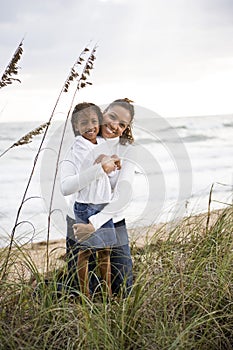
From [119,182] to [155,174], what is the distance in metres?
8.27

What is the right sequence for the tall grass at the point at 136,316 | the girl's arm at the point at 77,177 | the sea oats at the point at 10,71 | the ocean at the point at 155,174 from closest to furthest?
1. the tall grass at the point at 136,316
2. the sea oats at the point at 10,71
3. the girl's arm at the point at 77,177
4. the ocean at the point at 155,174

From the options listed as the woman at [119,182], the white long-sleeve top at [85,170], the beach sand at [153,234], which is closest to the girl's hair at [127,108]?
the woman at [119,182]

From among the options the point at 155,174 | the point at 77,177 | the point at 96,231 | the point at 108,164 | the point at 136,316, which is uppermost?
the point at 155,174

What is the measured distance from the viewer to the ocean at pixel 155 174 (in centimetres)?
459

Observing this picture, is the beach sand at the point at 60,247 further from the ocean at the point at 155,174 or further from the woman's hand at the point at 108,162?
the woman's hand at the point at 108,162

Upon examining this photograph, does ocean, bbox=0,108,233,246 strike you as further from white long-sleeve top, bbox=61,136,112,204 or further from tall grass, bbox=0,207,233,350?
tall grass, bbox=0,207,233,350

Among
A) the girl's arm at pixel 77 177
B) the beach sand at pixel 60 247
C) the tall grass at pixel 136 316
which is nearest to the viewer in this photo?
the tall grass at pixel 136 316

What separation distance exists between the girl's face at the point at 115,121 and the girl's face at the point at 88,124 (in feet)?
0.19

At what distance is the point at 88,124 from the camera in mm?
2730

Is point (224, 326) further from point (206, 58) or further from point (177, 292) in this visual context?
point (206, 58)

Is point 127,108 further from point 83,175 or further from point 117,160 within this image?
point 83,175

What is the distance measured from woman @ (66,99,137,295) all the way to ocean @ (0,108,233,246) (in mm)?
399

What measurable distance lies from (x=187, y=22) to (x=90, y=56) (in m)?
14.5

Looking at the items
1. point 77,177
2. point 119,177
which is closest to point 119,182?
point 119,177
